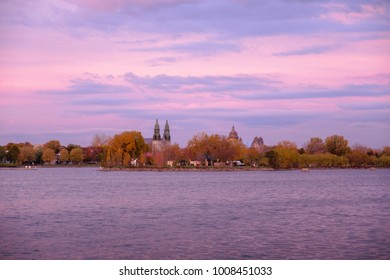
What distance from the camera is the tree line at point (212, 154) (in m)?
117

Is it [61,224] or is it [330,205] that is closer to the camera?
[61,224]

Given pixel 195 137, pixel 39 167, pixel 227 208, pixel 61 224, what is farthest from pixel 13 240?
pixel 39 167

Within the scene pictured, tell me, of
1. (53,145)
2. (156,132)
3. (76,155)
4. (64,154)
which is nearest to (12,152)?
(64,154)

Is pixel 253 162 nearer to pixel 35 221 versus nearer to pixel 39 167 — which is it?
pixel 39 167

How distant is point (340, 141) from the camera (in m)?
139

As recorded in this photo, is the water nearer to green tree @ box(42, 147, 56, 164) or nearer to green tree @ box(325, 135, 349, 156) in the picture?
green tree @ box(325, 135, 349, 156)

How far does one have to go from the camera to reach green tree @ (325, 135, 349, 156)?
13900 centimetres

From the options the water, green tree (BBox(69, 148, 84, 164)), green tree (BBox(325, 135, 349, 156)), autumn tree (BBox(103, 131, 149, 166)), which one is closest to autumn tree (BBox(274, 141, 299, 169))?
green tree (BBox(325, 135, 349, 156))

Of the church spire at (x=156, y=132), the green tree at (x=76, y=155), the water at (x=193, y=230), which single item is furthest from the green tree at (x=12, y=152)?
the water at (x=193, y=230)

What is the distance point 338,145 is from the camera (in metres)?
139

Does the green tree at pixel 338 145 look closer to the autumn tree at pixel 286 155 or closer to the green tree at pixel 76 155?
the autumn tree at pixel 286 155

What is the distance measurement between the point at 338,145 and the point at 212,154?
32217 millimetres

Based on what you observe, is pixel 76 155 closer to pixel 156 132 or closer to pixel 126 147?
pixel 156 132

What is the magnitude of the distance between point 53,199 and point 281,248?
26.4 m
